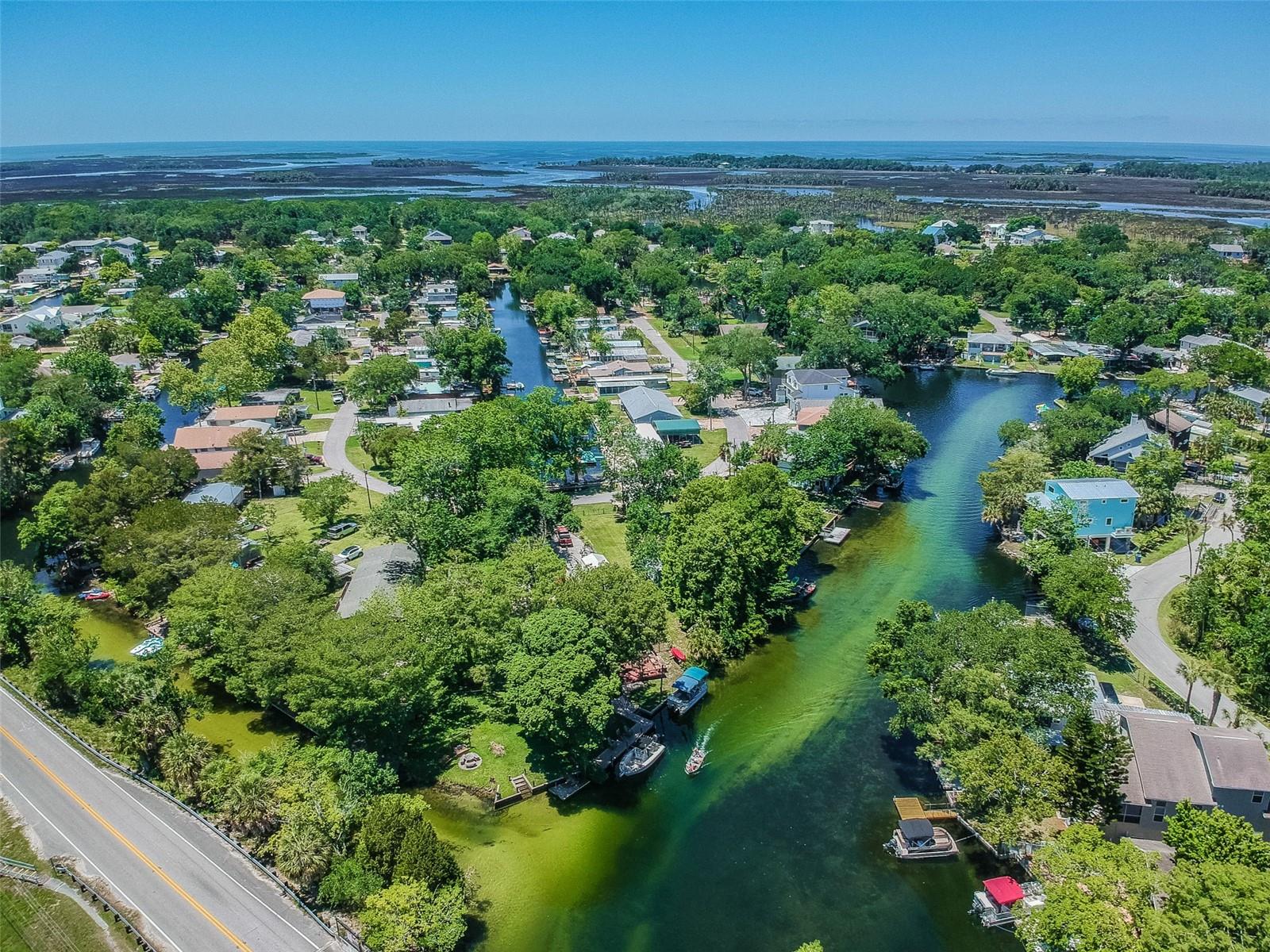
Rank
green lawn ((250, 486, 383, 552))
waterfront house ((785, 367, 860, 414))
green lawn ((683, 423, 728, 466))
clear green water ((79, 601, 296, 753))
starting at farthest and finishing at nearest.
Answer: waterfront house ((785, 367, 860, 414)) → green lawn ((683, 423, 728, 466)) → green lawn ((250, 486, 383, 552)) → clear green water ((79, 601, 296, 753))

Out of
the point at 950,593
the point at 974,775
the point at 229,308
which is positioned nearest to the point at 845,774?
the point at 974,775

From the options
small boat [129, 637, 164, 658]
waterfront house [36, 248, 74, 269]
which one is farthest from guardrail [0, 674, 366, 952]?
waterfront house [36, 248, 74, 269]

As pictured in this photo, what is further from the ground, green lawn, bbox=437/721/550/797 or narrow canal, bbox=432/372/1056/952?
green lawn, bbox=437/721/550/797

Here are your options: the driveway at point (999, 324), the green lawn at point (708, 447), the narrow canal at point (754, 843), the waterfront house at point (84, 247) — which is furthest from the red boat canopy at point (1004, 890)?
the waterfront house at point (84, 247)

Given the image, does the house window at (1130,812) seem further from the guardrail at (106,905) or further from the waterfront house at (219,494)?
the waterfront house at (219,494)

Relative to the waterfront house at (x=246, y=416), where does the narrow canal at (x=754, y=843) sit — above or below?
below

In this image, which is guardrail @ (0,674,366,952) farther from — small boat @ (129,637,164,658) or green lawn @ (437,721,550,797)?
green lawn @ (437,721,550,797)

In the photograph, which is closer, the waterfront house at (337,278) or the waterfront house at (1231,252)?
the waterfront house at (337,278)
